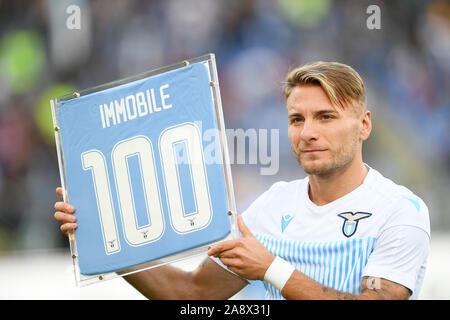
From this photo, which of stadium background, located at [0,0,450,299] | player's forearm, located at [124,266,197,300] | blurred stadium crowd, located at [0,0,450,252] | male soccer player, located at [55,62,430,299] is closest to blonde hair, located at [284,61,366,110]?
male soccer player, located at [55,62,430,299]

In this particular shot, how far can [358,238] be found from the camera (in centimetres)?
195

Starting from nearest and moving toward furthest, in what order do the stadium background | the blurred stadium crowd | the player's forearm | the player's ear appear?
the player's ear
the player's forearm
the stadium background
the blurred stadium crowd

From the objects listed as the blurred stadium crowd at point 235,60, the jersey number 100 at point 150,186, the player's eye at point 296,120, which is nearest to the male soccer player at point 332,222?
the player's eye at point 296,120

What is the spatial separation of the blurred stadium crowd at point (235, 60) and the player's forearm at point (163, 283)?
2973 mm

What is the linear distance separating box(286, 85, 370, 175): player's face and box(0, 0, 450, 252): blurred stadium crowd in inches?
124

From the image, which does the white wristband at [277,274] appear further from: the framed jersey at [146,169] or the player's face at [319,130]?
the player's face at [319,130]

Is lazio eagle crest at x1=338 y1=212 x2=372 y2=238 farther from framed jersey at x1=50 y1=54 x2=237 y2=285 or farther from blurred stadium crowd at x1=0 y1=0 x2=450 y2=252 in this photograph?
blurred stadium crowd at x1=0 y1=0 x2=450 y2=252

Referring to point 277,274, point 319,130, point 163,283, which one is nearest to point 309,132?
point 319,130

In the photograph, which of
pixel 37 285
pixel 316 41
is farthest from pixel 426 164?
pixel 37 285

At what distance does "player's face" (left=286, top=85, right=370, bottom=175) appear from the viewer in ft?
6.51

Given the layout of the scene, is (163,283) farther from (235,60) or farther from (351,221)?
(235,60)

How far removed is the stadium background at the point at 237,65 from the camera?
5340mm

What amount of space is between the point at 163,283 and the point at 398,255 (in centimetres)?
90

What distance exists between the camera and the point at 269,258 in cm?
182
